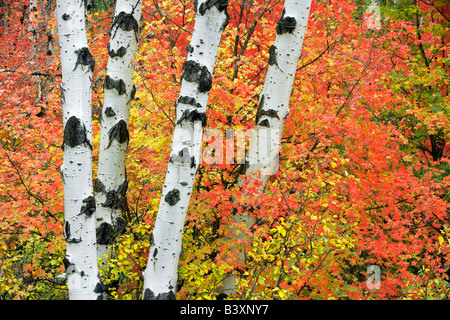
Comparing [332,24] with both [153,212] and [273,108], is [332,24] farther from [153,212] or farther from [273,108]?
[153,212]

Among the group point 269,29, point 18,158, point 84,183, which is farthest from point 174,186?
point 18,158

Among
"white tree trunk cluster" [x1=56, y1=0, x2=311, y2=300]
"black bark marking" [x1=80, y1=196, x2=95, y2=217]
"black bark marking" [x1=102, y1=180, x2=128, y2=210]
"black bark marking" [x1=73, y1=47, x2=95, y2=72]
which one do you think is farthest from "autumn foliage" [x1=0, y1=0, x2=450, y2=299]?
"black bark marking" [x1=73, y1=47, x2=95, y2=72]

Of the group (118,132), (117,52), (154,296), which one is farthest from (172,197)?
(117,52)

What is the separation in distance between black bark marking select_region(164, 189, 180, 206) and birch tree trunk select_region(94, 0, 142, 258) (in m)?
1.62

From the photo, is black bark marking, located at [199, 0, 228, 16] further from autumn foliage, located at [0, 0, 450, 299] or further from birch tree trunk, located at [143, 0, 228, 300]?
autumn foliage, located at [0, 0, 450, 299]

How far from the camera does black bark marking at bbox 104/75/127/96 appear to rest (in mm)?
4754

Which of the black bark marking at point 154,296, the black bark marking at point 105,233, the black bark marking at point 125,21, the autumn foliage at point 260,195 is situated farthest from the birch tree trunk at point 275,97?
the black bark marking at point 125,21

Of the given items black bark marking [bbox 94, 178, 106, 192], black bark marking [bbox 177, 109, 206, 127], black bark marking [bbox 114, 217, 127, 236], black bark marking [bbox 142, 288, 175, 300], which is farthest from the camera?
black bark marking [bbox 114, 217, 127, 236]

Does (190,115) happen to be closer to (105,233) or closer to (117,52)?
(117,52)

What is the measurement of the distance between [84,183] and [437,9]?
8572 millimetres

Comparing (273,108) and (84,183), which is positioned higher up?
(273,108)

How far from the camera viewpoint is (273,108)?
15.6 feet

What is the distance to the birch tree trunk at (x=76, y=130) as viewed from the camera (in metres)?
3.37

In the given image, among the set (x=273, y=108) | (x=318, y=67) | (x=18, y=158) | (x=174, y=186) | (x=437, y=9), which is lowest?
(x=174, y=186)
